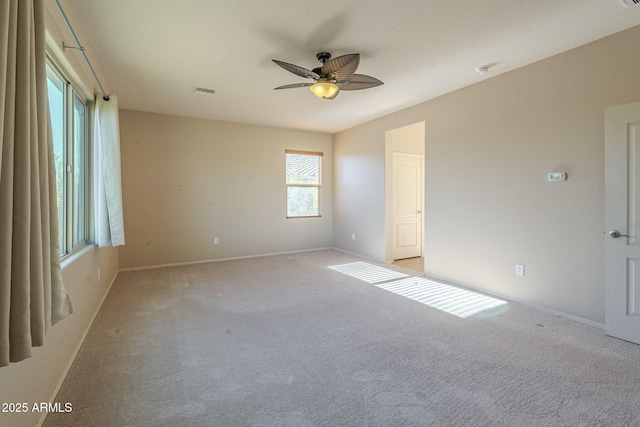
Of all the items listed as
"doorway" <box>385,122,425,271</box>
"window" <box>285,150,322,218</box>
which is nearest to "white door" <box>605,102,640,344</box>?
"doorway" <box>385,122,425,271</box>

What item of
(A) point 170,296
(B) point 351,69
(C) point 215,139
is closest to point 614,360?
(B) point 351,69

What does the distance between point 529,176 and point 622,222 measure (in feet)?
3.06

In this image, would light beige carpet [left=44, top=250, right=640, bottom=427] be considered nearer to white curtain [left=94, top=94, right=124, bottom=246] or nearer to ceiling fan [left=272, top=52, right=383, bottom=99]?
white curtain [left=94, top=94, right=124, bottom=246]

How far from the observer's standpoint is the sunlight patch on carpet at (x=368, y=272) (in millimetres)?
4574

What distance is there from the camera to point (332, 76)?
9.57ft

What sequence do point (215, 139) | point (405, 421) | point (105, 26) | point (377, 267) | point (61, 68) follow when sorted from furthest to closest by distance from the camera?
point (215, 139), point (377, 267), point (105, 26), point (61, 68), point (405, 421)

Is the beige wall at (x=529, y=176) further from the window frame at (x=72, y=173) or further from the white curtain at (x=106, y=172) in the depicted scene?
the window frame at (x=72, y=173)

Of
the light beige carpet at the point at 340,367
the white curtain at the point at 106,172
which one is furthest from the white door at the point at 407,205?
the white curtain at the point at 106,172

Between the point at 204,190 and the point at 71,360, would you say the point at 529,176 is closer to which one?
the point at 71,360

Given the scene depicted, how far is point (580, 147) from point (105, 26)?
4.47 m

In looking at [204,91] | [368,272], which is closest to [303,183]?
[368,272]

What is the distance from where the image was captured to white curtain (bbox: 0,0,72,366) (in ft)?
3.36

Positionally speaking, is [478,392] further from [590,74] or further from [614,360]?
[590,74]

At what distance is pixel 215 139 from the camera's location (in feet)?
18.8
